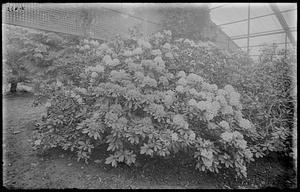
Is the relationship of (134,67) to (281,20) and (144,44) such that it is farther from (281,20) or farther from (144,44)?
(281,20)

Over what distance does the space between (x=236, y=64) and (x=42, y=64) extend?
12.6ft

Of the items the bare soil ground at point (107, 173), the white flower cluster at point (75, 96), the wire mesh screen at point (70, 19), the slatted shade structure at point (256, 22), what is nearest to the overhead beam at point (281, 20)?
the slatted shade structure at point (256, 22)

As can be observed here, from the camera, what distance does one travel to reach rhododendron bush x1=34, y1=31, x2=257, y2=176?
114 inches

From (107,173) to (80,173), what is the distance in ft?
1.05

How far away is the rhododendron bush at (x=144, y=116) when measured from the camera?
289cm

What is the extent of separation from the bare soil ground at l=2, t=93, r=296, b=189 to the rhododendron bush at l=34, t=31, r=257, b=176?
0.54ft

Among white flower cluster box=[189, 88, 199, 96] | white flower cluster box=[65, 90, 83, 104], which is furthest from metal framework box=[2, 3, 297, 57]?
white flower cluster box=[189, 88, 199, 96]

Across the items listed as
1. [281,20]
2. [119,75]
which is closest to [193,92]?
[119,75]

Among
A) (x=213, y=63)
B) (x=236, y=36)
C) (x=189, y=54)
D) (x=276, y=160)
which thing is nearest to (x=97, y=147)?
(x=189, y=54)

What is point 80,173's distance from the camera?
120 inches

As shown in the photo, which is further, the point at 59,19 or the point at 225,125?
the point at 59,19

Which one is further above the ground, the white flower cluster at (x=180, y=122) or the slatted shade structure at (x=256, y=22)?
the slatted shade structure at (x=256, y=22)

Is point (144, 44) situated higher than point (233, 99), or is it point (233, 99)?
point (144, 44)

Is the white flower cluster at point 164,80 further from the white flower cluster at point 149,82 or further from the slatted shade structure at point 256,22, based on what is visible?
the slatted shade structure at point 256,22
